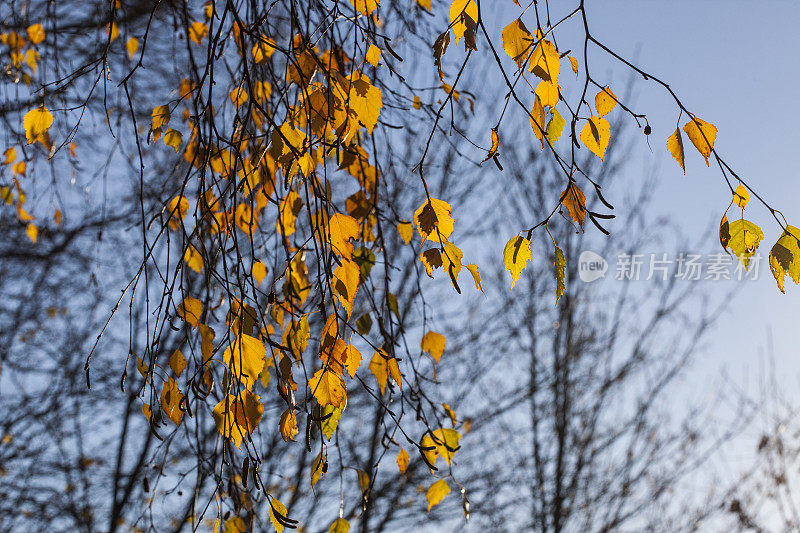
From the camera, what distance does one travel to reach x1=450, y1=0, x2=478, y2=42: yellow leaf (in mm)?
945

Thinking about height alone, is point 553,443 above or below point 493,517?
above

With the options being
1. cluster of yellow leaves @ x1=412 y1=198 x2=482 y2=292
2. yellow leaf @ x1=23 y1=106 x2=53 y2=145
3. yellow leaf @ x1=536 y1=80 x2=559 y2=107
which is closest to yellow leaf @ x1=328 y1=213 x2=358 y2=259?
cluster of yellow leaves @ x1=412 y1=198 x2=482 y2=292

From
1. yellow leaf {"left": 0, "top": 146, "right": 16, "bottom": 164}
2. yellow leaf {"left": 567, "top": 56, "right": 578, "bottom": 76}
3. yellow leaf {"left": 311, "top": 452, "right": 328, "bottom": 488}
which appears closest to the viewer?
yellow leaf {"left": 311, "top": 452, "right": 328, "bottom": 488}

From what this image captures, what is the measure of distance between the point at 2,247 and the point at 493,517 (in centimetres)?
361

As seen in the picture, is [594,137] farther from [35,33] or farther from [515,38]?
[35,33]

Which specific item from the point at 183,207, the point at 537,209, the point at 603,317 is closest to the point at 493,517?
the point at 603,317

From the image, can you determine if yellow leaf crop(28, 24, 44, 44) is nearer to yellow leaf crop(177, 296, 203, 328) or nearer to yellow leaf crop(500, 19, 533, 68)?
yellow leaf crop(177, 296, 203, 328)

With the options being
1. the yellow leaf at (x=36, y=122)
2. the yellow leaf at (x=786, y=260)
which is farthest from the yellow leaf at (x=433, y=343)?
the yellow leaf at (x=36, y=122)

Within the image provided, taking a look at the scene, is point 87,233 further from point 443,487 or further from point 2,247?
point 443,487

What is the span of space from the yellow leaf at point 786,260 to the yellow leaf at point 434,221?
461 millimetres

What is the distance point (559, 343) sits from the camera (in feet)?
15.3

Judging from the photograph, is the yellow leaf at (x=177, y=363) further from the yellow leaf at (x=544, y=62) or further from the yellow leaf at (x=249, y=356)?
the yellow leaf at (x=544, y=62)

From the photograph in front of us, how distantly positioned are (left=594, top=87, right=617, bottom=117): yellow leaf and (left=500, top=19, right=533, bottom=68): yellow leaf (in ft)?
0.45

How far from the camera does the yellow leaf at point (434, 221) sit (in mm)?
940
